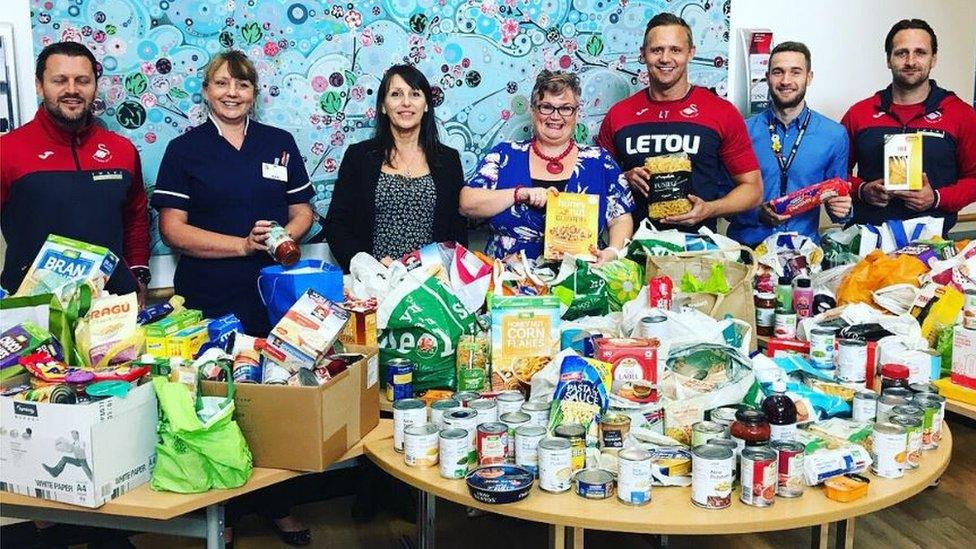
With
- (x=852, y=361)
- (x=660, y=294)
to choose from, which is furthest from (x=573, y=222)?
(x=852, y=361)

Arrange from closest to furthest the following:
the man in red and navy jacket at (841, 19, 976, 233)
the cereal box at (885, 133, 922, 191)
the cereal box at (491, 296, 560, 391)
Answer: the cereal box at (491, 296, 560, 391) → the cereal box at (885, 133, 922, 191) → the man in red and navy jacket at (841, 19, 976, 233)

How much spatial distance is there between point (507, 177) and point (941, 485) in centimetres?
220

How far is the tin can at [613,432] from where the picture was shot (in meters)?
1.96

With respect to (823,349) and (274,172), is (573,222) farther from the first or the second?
(274,172)

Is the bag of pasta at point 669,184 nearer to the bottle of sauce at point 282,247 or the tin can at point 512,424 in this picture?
the bottle of sauce at point 282,247

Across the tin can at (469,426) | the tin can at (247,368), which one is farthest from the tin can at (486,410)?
the tin can at (247,368)

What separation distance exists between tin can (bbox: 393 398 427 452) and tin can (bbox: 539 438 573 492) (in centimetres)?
34

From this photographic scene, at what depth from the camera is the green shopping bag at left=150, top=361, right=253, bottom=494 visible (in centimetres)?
193

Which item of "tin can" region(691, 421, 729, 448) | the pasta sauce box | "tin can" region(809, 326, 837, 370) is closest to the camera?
"tin can" region(691, 421, 729, 448)

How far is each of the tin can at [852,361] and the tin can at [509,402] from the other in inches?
34.4

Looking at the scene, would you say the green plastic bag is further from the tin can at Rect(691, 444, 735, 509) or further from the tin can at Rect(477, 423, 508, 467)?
the tin can at Rect(691, 444, 735, 509)

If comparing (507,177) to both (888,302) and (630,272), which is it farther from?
(888,302)

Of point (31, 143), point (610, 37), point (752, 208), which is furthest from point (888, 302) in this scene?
point (31, 143)

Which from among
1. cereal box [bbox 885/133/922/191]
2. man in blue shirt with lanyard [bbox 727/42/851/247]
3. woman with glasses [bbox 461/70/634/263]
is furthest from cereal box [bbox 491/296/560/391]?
cereal box [bbox 885/133/922/191]
